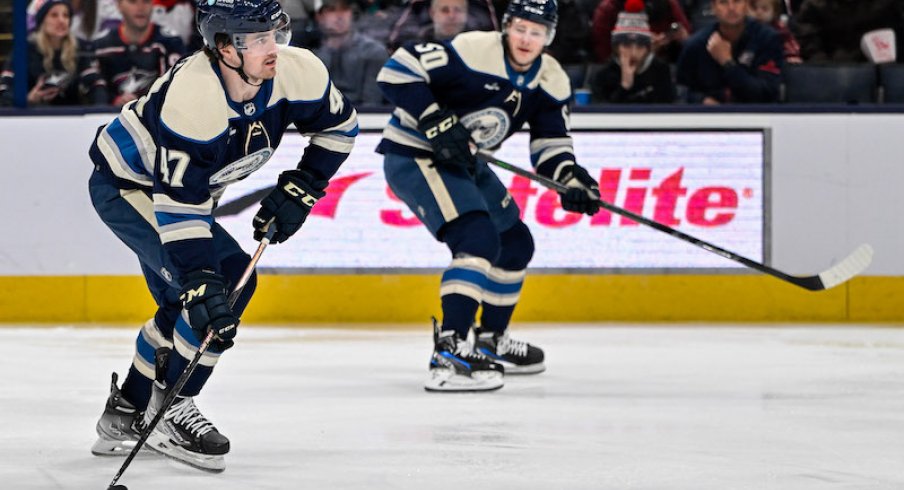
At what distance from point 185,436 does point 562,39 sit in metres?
3.99

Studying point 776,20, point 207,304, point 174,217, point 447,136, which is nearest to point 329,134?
point 174,217

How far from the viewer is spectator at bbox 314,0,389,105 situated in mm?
6609

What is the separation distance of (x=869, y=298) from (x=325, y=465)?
149 inches

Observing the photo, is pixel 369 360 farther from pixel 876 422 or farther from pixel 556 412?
pixel 876 422

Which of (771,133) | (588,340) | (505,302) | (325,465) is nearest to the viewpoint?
(325,465)

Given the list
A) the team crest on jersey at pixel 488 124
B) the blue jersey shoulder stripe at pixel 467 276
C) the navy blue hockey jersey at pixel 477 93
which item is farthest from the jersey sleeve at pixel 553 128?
the blue jersey shoulder stripe at pixel 467 276

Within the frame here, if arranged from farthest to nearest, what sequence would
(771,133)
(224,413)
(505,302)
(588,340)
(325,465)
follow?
(771,133) → (588,340) → (505,302) → (224,413) → (325,465)

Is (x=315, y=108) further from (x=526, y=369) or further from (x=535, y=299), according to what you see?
(x=535, y=299)

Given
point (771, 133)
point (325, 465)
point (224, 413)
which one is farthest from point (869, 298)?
point (325, 465)

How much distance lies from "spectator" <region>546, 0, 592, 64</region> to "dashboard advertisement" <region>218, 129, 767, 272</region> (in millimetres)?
529

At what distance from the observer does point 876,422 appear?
3807 millimetres

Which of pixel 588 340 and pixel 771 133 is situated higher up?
pixel 771 133

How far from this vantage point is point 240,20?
3029 millimetres

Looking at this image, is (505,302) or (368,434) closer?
(368,434)
